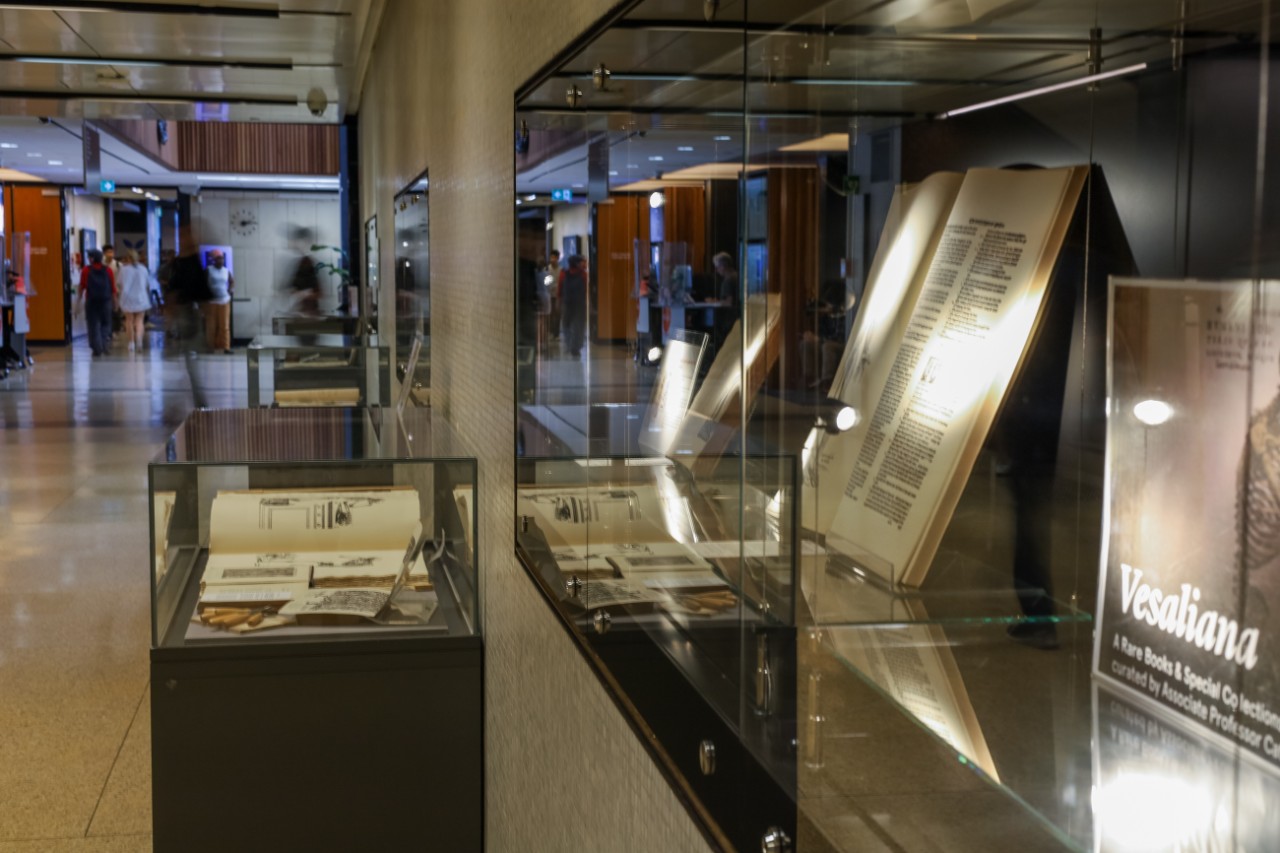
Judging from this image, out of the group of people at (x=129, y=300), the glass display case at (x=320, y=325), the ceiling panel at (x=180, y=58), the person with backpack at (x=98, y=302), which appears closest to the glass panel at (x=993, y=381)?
the ceiling panel at (x=180, y=58)

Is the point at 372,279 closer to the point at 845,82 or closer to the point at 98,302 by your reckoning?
the point at 845,82

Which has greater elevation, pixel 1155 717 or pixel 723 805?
pixel 1155 717

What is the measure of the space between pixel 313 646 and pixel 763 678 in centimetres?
208

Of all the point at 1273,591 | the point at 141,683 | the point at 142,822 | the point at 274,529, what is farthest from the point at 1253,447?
the point at 141,683

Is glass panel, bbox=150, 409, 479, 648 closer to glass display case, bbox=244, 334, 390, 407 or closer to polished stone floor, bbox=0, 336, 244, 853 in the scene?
polished stone floor, bbox=0, 336, 244, 853

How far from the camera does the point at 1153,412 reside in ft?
1.88

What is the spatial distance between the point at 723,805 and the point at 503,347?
1956 millimetres

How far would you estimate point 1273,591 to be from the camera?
0.50m

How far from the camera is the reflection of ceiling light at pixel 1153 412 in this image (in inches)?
22.1

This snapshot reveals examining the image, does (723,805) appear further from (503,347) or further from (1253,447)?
(503,347)

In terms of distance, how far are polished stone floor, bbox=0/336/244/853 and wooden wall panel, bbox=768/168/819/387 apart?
10.6ft

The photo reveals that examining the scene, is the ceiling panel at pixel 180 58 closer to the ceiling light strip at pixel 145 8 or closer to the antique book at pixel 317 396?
the ceiling light strip at pixel 145 8

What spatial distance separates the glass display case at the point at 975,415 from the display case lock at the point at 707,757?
0.4 inches

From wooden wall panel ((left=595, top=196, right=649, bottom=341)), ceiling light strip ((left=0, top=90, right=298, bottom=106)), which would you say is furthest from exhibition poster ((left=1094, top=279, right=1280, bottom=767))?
ceiling light strip ((left=0, top=90, right=298, bottom=106))
